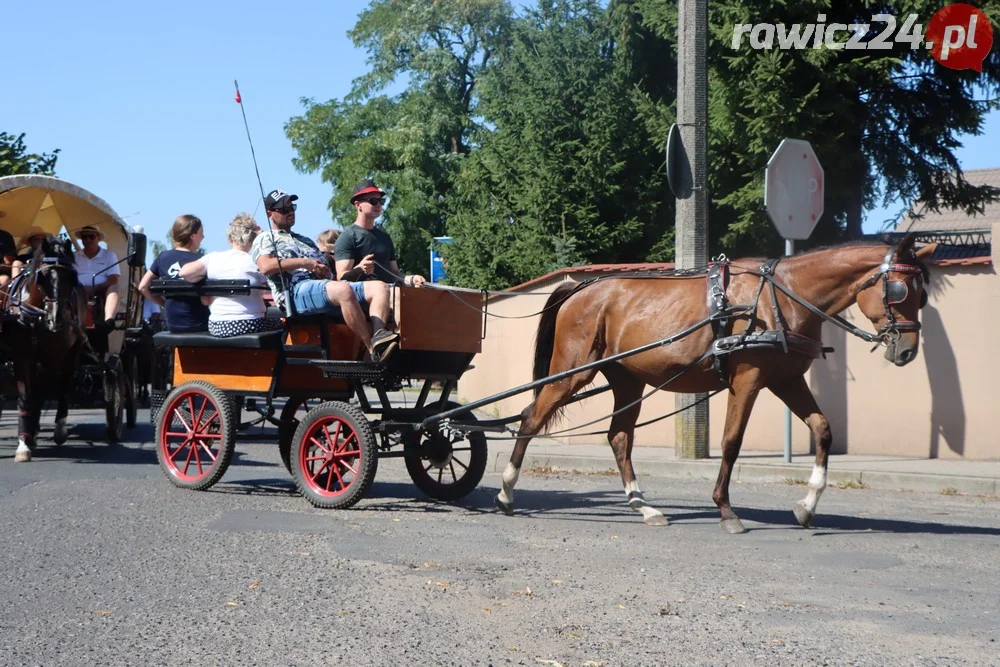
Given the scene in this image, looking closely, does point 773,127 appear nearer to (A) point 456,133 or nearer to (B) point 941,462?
(B) point 941,462

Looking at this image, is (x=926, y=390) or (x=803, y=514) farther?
(x=926, y=390)

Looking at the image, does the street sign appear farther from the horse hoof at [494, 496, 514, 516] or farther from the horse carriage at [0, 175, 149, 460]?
the horse hoof at [494, 496, 514, 516]

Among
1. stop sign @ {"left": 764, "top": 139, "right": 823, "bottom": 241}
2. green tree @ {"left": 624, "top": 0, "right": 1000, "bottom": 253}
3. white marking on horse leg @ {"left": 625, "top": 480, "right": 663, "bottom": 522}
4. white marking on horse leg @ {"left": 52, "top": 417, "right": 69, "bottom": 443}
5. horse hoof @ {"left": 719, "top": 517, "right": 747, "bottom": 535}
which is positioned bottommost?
horse hoof @ {"left": 719, "top": 517, "right": 747, "bottom": 535}

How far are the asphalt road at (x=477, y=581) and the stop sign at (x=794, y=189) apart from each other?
10.8 feet

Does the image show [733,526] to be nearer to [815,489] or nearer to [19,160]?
[815,489]

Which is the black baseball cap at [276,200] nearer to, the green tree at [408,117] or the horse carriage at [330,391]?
the horse carriage at [330,391]

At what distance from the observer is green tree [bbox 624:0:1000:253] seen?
2058 cm

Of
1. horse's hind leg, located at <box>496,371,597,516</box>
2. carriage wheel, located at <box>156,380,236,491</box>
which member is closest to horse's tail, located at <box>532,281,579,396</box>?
horse's hind leg, located at <box>496,371,597,516</box>

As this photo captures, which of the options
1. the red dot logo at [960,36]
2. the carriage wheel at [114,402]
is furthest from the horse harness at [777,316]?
the red dot logo at [960,36]

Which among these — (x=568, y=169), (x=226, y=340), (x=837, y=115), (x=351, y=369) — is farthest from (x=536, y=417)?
(x=568, y=169)

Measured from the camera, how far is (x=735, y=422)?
26.4 feet

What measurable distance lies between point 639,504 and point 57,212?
975cm

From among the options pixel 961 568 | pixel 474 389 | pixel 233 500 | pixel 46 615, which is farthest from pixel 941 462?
pixel 474 389

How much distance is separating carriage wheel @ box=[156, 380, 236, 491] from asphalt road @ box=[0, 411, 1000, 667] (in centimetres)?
17
